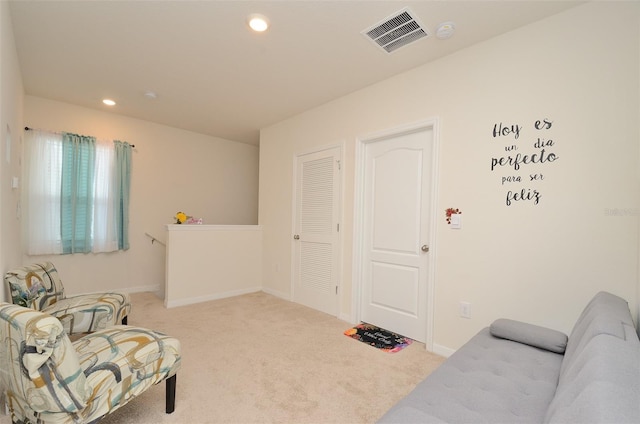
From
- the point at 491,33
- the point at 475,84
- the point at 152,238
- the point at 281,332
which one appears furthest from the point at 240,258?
the point at 491,33

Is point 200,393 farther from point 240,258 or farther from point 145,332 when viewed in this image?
point 240,258

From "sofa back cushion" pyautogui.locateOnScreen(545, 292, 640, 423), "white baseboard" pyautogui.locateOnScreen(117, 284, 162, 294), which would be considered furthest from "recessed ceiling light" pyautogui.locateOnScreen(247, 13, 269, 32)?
"white baseboard" pyautogui.locateOnScreen(117, 284, 162, 294)

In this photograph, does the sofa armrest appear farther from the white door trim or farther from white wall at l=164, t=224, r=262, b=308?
white wall at l=164, t=224, r=262, b=308

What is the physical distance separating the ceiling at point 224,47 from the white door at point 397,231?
0.78m

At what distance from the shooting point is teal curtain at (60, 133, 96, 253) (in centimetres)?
374

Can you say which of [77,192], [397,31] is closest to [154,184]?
[77,192]

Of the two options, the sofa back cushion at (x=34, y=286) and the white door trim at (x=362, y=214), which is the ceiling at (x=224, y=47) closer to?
the white door trim at (x=362, y=214)

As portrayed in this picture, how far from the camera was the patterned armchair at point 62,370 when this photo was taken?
123 centimetres

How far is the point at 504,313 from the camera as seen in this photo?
7.19 ft

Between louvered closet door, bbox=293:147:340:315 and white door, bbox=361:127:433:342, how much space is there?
416 mm

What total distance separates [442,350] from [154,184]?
4.39m

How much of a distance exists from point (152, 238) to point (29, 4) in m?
3.16

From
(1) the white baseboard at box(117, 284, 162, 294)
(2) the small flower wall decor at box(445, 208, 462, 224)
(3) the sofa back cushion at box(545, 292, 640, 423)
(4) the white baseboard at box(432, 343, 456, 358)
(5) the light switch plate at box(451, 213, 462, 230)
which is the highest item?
(2) the small flower wall decor at box(445, 208, 462, 224)

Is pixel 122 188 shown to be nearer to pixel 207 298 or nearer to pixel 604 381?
pixel 207 298
